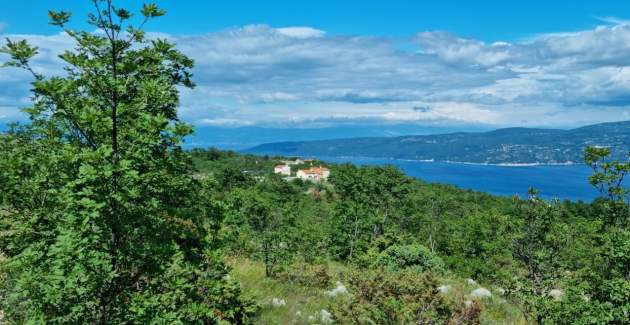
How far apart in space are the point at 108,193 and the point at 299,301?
11.3 m

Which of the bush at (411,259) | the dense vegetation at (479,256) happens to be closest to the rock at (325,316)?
the dense vegetation at (479,256)

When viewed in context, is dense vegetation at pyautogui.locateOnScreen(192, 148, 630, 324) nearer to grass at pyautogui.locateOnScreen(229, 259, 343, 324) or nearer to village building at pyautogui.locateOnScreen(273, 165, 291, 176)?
grass at pyautogui.locateOnScreen(229, 259, 343, 324)

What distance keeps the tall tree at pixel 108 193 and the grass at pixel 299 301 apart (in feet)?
20.2

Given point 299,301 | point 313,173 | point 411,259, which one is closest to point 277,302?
point 299,301

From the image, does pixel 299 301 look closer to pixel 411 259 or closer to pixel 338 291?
pixel 338 291

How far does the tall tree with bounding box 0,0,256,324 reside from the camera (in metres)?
6.07

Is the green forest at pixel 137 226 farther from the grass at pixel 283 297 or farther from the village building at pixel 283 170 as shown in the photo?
the village building at pixel 283 170

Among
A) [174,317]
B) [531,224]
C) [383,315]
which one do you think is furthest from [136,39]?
[531,224]

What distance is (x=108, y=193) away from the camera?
6145 mm

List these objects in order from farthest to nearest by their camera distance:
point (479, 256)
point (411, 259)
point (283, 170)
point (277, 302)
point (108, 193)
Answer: point (283, 170) < point (479, 256) < point (411, 259) < point (277, 302) < point (108, 193)

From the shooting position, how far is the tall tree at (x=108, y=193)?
6.07 metres

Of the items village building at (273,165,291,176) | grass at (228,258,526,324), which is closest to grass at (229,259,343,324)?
grass at (228,258,526,324)

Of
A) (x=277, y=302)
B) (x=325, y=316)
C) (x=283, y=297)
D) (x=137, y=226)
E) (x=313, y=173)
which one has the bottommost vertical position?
(x=313, y=173)

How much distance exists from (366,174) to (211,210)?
4385 centimetres
